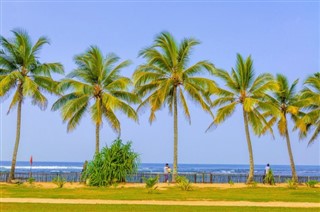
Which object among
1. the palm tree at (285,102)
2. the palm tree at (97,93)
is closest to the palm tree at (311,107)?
the palm tree at (285,102)

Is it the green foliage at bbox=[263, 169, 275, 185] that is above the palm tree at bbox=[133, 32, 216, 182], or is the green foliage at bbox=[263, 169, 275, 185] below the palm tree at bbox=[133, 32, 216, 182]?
below

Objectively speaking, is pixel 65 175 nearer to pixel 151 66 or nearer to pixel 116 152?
pixel 116 152

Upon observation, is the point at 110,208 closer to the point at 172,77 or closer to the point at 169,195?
the point at 169,195

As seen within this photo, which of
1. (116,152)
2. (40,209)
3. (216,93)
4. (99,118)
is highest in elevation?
(216,93)

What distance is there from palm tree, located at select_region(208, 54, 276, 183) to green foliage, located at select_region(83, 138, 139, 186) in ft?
26.5

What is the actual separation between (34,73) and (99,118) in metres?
6.26

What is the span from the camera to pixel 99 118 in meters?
35.3

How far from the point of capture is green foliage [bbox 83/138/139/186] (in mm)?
31578

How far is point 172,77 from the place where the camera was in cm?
3566

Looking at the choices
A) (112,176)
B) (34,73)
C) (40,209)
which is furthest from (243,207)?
(34,73)

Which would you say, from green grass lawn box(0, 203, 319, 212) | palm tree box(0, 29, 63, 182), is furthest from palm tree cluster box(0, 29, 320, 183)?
green grass lawn box(0, 203, 319, 212)

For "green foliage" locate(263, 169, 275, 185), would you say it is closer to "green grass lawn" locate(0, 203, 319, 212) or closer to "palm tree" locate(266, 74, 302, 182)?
"palm tree" locate(266, 74, 302, 182)

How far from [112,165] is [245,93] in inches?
493

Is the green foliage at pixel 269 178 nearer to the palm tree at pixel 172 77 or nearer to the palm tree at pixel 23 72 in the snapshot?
the palm tree at pixel 172 77
